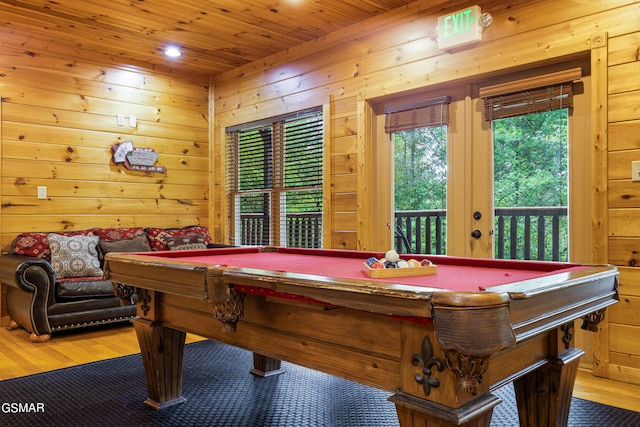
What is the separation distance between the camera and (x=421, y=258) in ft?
7.30

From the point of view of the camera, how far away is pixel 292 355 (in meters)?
1.79

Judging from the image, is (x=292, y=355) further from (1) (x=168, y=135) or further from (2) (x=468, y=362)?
(1) (x=168, y=135)

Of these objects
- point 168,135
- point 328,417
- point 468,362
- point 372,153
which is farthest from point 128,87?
point 468,362

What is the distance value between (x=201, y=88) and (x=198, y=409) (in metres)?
4.18

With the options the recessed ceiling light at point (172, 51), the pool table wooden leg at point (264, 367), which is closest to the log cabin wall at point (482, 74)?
the recessed ceiling light at point (172, 51)

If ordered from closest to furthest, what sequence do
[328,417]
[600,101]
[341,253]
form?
[328,417], [341,253], [600,101]

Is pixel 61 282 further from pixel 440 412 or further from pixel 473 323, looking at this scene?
pixel 473 323

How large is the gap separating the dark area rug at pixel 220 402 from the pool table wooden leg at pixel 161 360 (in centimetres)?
7

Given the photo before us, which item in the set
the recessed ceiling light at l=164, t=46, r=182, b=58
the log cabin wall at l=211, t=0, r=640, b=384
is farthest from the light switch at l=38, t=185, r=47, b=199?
the log cabin wall at l=211, t=0, r=640, b=384

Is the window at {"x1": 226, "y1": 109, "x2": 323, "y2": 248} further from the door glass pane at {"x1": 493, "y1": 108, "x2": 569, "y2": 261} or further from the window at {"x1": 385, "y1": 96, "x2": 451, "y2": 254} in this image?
the door glass pane at {"x1": 493, "y1": 108, "x2": 569, "y2": 261}

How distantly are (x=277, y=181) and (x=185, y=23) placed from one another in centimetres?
171

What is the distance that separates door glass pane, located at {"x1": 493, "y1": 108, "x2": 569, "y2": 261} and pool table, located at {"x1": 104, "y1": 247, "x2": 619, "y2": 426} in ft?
4.78

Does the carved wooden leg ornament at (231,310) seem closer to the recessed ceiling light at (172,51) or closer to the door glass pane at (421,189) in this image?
the door glass pane at (421,189)

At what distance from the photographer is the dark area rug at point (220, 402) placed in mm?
2369
